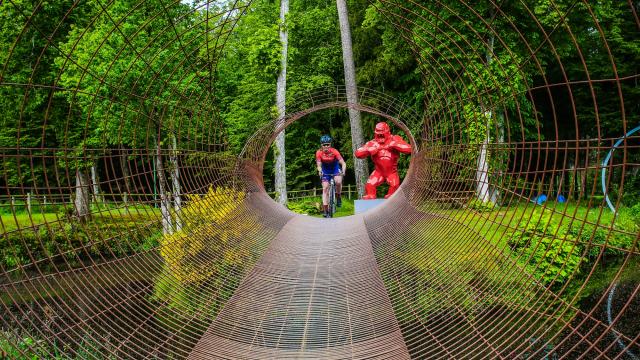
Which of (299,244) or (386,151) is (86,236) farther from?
(386,151)

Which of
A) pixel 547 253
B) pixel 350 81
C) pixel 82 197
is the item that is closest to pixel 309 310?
pixel 547 253

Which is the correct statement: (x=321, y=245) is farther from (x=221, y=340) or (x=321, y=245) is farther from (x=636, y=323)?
(x=636, y=323)

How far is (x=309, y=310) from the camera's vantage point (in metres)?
4.50

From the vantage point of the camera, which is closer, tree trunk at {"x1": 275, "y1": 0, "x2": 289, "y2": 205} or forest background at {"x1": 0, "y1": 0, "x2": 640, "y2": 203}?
forest background at {"x1": 0, "y1": 0, "x2": 640, "y2": 203}

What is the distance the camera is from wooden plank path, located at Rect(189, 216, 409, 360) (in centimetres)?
390

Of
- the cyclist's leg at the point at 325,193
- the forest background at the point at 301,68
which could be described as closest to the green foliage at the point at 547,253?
the forest background at the point at 301,68

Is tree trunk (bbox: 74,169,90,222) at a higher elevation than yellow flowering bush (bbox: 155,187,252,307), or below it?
higher

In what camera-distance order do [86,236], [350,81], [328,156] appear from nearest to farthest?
[86,236], [328,156], [350,81]

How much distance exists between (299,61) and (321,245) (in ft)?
46.0

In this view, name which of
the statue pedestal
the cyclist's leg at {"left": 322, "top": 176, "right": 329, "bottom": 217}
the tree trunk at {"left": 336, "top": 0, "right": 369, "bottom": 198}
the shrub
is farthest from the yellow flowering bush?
the tree trunk at {"left": 336, "top": 0, "right": 369, "bottom": 198}

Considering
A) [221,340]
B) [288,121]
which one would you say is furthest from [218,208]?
[288,121]

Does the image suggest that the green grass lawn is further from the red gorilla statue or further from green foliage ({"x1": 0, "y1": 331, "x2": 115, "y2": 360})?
the red gorilla statue

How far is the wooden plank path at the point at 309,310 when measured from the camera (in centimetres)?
390

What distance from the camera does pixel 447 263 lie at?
452cm
